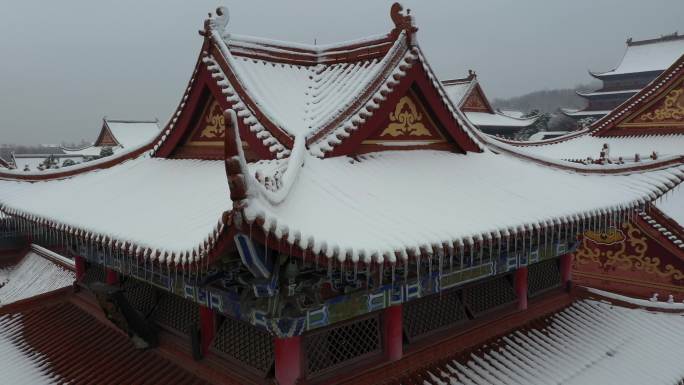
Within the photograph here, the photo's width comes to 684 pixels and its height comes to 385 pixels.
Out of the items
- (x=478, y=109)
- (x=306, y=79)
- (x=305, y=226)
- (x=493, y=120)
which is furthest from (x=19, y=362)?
(x=493, y=120)

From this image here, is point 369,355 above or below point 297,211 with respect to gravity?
below

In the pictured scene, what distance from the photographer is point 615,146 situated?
17422mm

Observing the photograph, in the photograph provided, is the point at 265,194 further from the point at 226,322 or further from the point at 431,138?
the point at 431,138

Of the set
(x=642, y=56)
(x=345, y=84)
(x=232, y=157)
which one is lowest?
(x=232, y=157)

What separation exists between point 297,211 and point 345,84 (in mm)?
3977

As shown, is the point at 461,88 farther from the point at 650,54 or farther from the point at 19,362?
the point at 19,362

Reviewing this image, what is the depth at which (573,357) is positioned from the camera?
7695 mm

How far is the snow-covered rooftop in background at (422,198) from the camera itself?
14.8ft

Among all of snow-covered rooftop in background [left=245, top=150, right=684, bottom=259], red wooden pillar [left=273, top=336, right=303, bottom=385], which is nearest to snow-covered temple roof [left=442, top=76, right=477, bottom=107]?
snow-covered rooftop in background [left=245, top=150, right=684, bottom=259]

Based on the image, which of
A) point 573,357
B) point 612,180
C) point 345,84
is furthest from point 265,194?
point 612,180

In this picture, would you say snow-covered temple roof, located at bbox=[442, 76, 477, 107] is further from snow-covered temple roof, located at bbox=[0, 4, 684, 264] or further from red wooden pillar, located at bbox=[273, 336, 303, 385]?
red wooden pillar, located at bbox=[273, 336, 303, 385]

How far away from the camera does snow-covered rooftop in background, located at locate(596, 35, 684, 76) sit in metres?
39.8

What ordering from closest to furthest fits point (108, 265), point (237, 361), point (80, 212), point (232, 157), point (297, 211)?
point (232, 157) < point (297, 211) < point (237, 361) < point (80, 212) < point (108, 265)

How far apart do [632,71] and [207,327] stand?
145 feet
